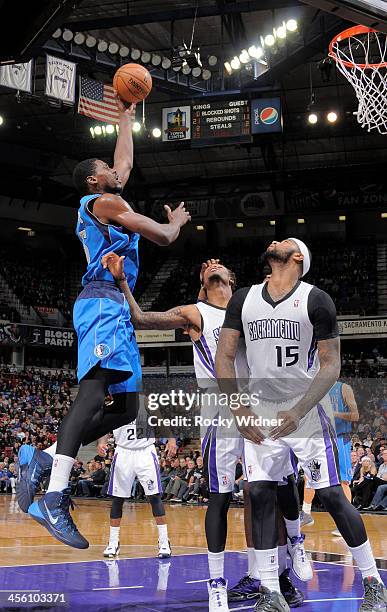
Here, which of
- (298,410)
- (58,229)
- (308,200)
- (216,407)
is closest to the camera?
(298,410)

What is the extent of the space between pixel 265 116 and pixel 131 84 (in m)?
13.6

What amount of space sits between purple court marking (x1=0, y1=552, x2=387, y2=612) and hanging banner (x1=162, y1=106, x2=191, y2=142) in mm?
13019

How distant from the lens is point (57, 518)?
411cm

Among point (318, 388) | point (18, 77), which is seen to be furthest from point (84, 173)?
point (18, 77)

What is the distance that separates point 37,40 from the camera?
456 centimetres

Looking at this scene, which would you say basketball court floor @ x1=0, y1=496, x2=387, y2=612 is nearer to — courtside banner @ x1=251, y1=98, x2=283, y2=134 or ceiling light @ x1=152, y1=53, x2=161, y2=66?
courtside banner @ x1=251, y1=98, x2=283, y2=134

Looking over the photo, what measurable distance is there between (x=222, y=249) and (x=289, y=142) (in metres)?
7.17

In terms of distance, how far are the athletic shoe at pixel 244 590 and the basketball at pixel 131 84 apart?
12.0ft

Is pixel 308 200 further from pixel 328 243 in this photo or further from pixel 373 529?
pixel 373 529

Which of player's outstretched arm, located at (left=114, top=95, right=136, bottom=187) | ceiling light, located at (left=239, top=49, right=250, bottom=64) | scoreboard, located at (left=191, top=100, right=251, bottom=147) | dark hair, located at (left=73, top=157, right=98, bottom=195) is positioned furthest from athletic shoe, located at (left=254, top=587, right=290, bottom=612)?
ceiling light, located at (left=239, top=49, right=250, bottom=64)

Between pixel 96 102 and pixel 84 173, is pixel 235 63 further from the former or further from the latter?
pixel 84 173

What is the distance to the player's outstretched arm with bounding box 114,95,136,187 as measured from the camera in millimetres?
5262

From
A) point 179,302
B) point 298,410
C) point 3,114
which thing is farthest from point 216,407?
point 179,302

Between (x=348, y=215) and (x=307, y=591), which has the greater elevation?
(x=348, y=215)
